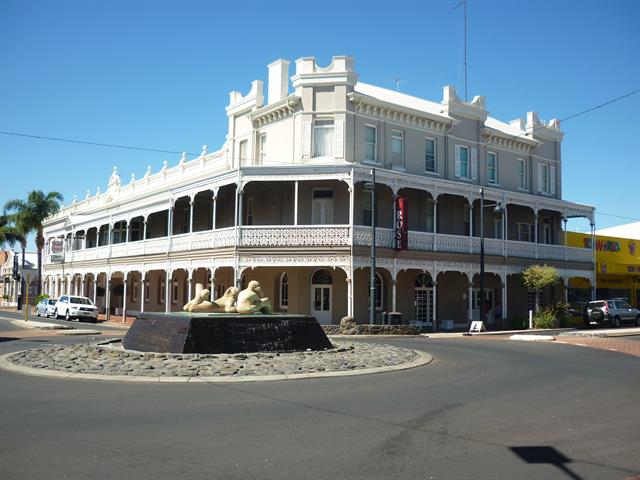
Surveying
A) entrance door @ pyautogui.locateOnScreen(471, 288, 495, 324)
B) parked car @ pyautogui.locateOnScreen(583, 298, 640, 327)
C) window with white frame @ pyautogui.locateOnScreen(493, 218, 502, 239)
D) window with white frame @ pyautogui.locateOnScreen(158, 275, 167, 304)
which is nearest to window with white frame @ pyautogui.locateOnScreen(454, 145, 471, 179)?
window with white frame @ pyautogui.locateOnScreen(493, 218, 502, 239)

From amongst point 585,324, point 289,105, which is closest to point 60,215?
point 289,105

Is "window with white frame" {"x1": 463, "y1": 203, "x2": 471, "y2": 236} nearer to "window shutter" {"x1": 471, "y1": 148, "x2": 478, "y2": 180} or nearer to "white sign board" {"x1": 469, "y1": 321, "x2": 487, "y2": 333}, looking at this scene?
"window shutter" {"x1": 471, "y1": 148, "x2": 478, "y2": 180}

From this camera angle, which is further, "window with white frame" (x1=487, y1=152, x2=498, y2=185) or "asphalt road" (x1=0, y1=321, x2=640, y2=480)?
"window with white frame" (x1=487, y1=152, x2=498, y2=185)

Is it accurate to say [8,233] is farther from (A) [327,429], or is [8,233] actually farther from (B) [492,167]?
(A) [327,429]

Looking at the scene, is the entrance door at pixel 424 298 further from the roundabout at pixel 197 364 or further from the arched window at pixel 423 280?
the roundabout at pixel 197 364

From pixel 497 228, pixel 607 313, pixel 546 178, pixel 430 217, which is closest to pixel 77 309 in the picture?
pixel 430 217

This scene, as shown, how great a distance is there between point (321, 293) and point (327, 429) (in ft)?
76.6

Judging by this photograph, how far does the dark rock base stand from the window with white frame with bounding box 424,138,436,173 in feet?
63.9

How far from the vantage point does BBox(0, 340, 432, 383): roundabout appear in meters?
12.7

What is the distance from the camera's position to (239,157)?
35250 mm

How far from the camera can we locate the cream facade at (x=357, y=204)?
96.7 ft

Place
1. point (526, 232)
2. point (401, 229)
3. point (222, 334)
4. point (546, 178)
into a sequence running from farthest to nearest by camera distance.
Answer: point (546, 178) < point (526, 232) < point (401, 229) < point (222, 334)

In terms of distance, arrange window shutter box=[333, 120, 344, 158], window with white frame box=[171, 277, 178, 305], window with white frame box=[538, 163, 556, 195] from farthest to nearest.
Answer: window with white frame box=[171, 277, 178, 305], window with white frame box=[538, 163, 556, 195], window shutter box=[333, 120, 344, 158]

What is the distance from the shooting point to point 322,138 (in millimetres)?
31266
